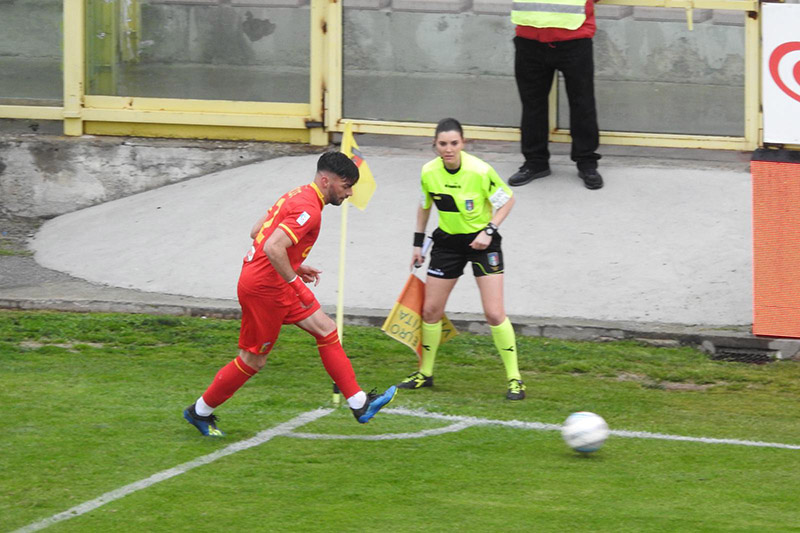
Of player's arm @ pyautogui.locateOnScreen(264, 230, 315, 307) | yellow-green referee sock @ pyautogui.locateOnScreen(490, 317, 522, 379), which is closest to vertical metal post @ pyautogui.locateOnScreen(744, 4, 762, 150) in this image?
yellow-green referee sock @ pyautogui.locateOnScreen(490, 317, 522, 379)

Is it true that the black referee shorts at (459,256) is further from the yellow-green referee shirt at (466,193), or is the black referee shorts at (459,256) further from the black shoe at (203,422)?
the black shoe at (203,422)

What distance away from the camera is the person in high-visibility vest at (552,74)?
38.3 ft

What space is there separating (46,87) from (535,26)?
578 centimetres

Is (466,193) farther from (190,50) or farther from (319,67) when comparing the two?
(190,50)

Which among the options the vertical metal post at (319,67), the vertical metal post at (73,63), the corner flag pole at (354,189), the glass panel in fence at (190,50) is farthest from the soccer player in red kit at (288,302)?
the vertical metal post at (73,63)

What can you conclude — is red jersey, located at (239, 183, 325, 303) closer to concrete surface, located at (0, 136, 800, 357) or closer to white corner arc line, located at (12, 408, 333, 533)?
white corner arc line, located at (12, 408, 333, 533)

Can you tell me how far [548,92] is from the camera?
12.1 metres

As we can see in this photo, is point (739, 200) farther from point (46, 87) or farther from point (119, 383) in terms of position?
point (46, 87)

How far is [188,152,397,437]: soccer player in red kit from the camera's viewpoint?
22.5 feet

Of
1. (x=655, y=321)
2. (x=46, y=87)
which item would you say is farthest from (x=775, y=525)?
(x=46, y=87)

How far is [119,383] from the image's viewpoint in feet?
27.2

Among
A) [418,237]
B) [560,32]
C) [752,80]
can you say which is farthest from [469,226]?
[752,80]

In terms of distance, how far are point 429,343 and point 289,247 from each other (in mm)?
2065

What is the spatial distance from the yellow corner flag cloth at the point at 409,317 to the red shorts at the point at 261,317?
1.64 metres
